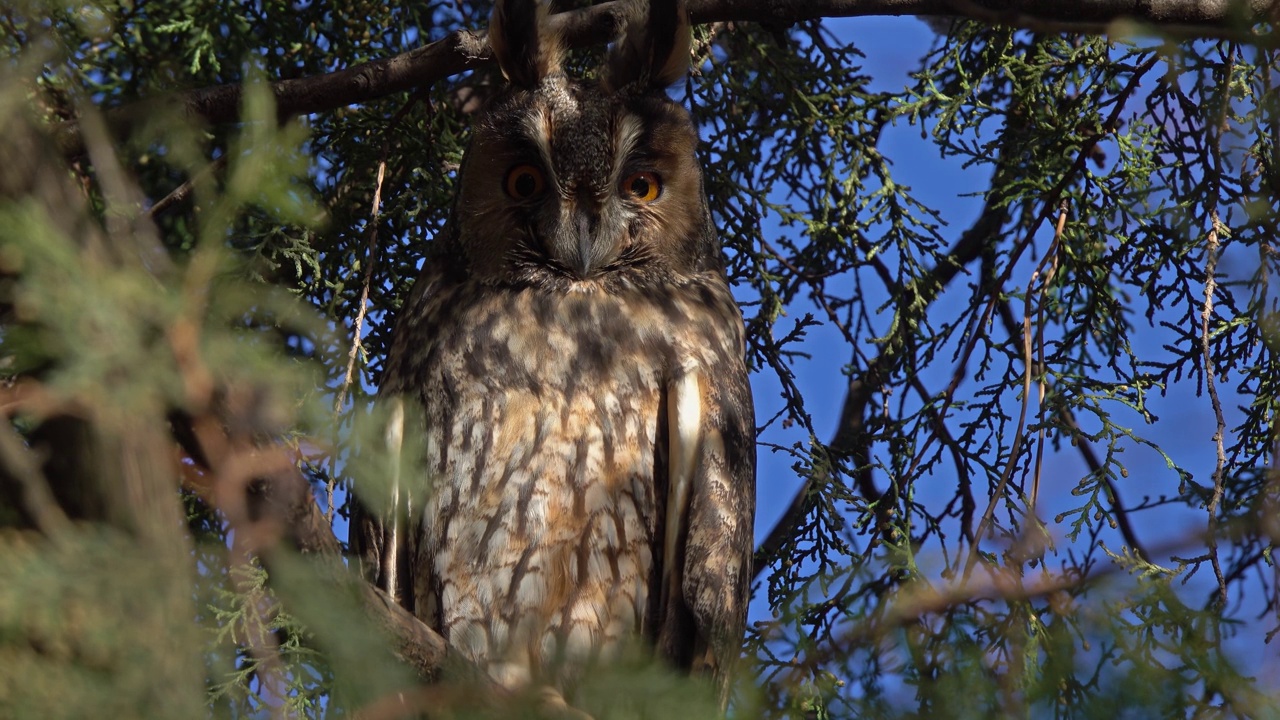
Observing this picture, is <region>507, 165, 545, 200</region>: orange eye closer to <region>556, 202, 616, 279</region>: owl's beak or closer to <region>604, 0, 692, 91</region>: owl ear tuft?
<region>556, 202, 616, 279</region>: owl's beak

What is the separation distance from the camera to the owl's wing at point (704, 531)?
2.46 metres

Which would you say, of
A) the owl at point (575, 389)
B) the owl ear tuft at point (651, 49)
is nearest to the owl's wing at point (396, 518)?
the owl at point (575, 389)

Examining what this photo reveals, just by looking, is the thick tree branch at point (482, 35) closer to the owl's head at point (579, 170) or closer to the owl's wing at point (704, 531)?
the owl's head at point (579, 170)

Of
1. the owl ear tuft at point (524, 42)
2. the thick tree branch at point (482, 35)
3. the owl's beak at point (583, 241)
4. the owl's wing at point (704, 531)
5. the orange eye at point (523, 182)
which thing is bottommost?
the owl's wing at point (704, 531)

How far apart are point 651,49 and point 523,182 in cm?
49

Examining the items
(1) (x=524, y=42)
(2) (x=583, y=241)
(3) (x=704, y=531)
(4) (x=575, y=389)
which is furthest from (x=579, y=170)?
(3) (x=704, y=531)

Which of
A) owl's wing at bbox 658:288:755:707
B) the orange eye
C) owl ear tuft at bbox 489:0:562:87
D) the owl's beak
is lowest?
owl's wing at bbox 658:288:755:707

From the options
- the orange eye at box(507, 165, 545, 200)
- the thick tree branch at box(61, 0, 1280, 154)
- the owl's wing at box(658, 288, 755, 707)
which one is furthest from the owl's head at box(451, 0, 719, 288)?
the owl's wing at box(658, 288, 755, 707)

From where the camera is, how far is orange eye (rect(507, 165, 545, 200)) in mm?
2764

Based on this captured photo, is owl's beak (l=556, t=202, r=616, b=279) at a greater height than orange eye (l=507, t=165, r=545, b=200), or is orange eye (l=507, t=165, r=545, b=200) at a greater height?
orange eye (l=507, t=165, r=545, b=200)

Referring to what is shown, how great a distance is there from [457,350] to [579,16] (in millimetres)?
883

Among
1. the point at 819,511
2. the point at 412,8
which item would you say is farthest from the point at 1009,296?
the point at 412,8

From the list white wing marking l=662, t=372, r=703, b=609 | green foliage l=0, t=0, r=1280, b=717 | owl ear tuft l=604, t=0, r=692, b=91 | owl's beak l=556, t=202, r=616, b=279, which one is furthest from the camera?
owl ear tuft l=604, t=0, r=692, b=91

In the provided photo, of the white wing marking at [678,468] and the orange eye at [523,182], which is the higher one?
the orange eye at [523,182]
